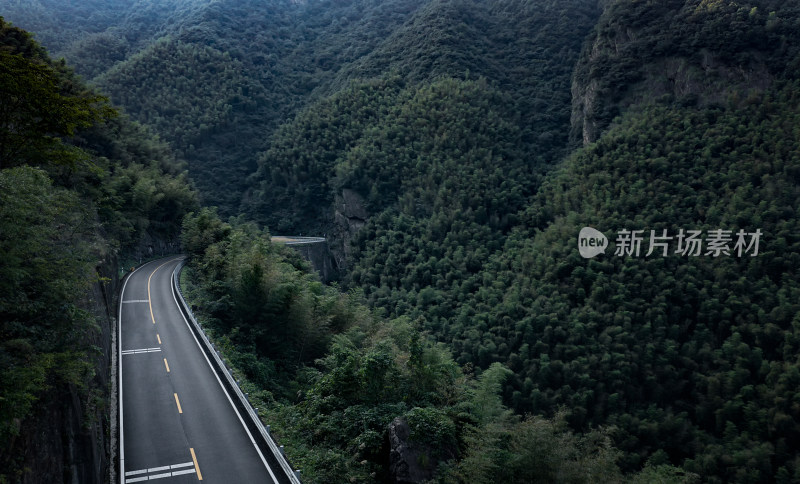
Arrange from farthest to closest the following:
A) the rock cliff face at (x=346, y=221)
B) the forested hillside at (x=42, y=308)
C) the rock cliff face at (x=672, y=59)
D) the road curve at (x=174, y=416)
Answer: the rock cliff face at (x=346, y=221) → the rock cliff face at (x=672, y=59) → the road curve at (x=174, y=416) → the forested hillside at (x=42, y=308)

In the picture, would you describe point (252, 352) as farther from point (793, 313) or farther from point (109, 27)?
point (109, 27)

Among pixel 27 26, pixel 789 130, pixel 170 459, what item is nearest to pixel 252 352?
pixel 170 459

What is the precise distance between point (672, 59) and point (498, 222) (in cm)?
2539

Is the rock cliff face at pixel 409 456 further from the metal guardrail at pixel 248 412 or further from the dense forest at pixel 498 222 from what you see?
the metal guardrail at pixel 248 412

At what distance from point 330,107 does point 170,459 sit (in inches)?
2362

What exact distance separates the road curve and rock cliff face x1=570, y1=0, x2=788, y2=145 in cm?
4729

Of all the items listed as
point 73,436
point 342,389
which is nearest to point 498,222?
point 342,389

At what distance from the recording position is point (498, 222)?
4694 centimetres

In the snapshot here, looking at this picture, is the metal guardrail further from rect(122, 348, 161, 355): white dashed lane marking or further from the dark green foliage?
rect(122, 348, 161, 355): white dashed lane marking
